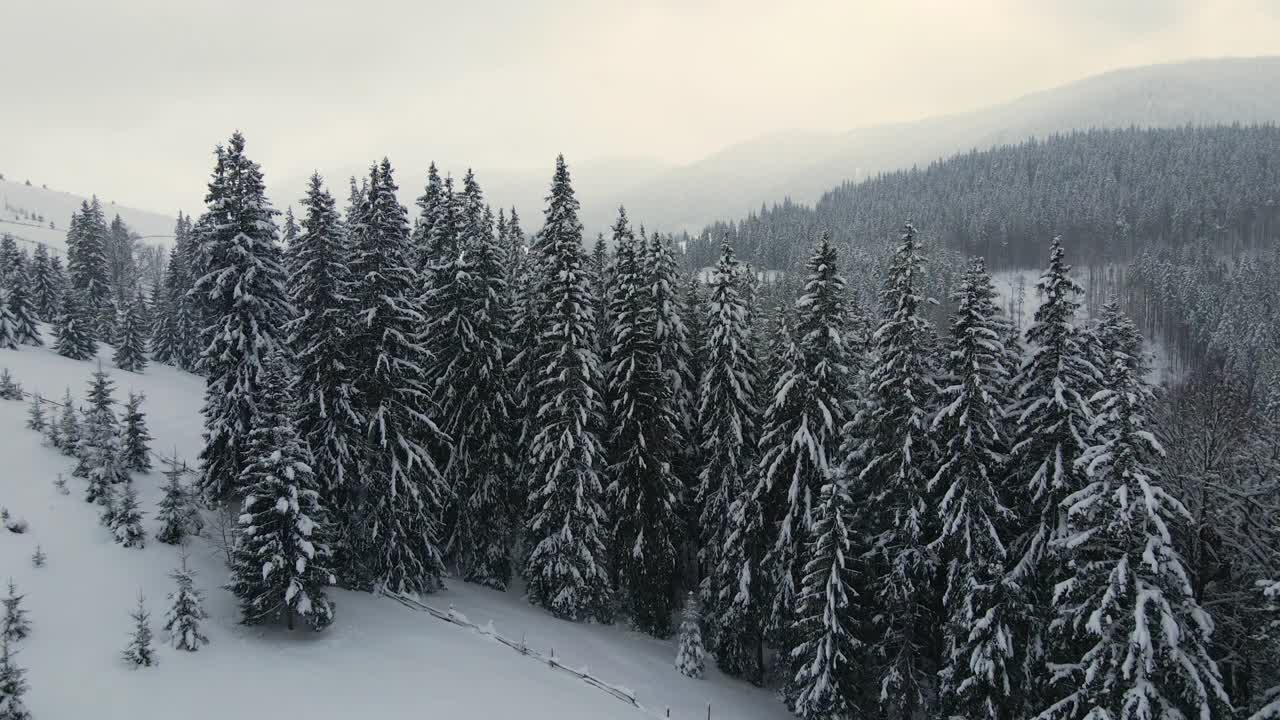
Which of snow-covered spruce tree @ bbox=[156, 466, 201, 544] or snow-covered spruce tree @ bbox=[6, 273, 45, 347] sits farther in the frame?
snow-covered spruce tree @ bbox=[6, 273, 45, 347]

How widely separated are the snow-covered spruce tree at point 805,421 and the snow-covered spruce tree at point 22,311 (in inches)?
2296

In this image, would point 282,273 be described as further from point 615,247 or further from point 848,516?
point 848,516

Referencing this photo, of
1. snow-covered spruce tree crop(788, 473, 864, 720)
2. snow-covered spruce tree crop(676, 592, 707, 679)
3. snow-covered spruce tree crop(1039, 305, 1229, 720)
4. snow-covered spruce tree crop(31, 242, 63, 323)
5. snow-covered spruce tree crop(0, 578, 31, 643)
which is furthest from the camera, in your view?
snow-covered spruce tree crop(31, 242, 63, 323)

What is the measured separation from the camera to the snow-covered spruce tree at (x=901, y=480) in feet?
78.3

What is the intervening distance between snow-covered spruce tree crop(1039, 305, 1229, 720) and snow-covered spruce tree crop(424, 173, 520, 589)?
22.4 metres

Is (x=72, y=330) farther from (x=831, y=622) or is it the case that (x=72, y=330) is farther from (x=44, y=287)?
(x=831, y=622)

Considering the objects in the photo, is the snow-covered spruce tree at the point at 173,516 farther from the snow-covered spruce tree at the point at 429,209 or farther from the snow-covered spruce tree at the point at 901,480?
the snow-covered spruce tree at the point at 901,480

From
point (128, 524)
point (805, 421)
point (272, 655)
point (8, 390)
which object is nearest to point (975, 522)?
point (805, 421)

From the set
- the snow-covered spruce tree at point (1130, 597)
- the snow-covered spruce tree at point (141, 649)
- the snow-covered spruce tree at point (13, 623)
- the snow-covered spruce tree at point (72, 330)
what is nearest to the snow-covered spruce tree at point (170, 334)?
the snow-covered spruce tree at point (72, 330)

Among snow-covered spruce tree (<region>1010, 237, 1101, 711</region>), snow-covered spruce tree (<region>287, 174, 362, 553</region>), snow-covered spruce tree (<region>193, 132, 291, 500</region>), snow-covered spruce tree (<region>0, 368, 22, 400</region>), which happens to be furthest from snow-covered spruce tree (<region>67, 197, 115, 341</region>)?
snow-covered spruce tree (<region>1010, 237, 1101, 711</region>)

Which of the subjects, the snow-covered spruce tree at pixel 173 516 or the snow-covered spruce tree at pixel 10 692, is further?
the snow-covered spruce tree at pixel 173 516

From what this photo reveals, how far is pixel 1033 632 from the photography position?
22109 millimetres

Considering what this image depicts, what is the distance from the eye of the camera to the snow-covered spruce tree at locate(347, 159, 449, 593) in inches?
1069

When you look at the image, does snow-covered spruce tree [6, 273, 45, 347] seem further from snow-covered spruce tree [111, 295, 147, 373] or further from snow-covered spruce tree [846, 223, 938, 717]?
snow-covered spruce tree [846, 223, 938, 717]
